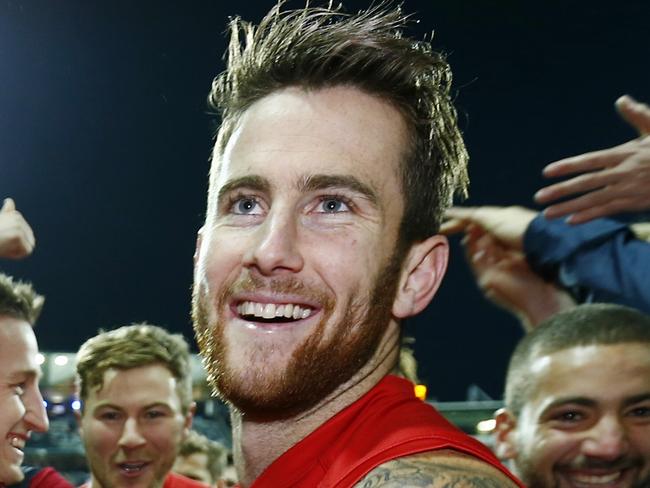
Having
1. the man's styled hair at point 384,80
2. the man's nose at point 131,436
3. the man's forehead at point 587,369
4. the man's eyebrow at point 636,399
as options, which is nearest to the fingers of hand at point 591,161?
the man's forehead at point 587,369

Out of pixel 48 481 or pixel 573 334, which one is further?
pixel 48 481

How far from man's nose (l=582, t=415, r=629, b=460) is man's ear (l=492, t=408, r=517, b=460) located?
0.17m

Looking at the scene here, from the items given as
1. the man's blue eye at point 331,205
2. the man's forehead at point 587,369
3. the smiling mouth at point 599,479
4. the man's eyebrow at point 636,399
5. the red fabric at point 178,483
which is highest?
the man's blue eye at point 331,205

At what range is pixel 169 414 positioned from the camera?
97.0 inches

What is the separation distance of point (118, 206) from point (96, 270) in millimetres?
423

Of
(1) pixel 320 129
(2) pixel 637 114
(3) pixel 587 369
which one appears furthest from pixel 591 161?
(1) pixel 320 129

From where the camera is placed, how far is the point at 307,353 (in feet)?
3.78

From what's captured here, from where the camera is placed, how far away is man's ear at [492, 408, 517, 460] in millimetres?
2018

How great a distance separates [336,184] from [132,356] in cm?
145

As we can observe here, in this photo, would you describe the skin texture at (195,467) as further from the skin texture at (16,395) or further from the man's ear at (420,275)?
the man's ear at (420,275)

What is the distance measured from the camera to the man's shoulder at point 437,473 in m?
0.91

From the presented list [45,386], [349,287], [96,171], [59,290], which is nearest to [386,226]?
[349,287]

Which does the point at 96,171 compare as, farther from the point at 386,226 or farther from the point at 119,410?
the point at 386,226

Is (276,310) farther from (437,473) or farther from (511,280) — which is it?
(511,280)
